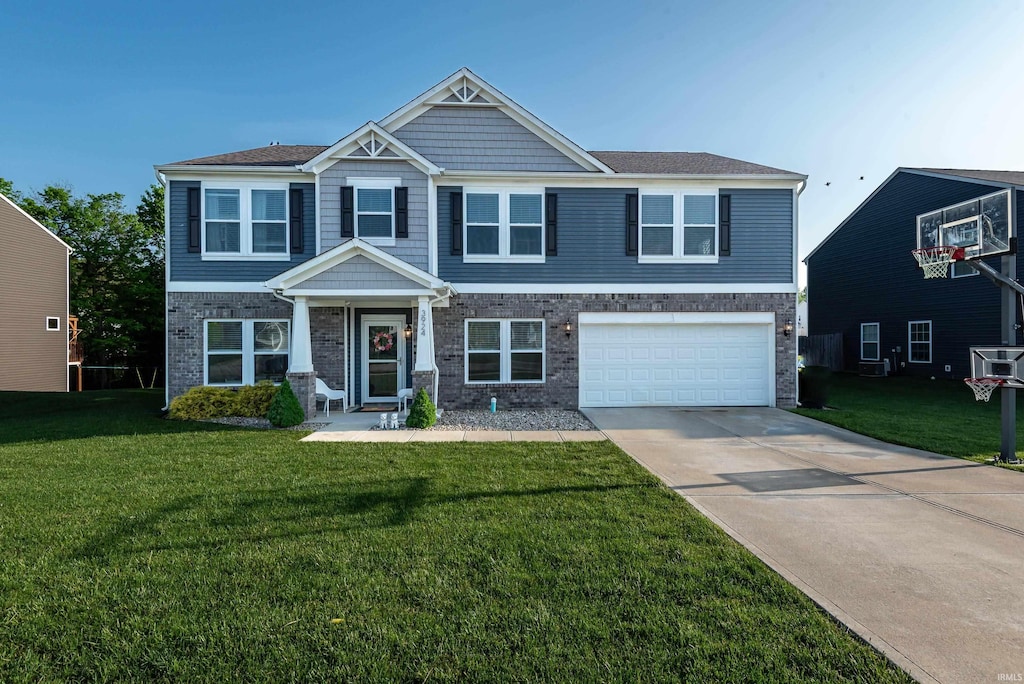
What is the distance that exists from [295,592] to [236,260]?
1015 cm

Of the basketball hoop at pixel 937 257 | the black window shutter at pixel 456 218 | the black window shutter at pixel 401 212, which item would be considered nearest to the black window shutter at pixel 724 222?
the basketball hoop at pixel 937 257

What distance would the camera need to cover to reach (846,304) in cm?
2153

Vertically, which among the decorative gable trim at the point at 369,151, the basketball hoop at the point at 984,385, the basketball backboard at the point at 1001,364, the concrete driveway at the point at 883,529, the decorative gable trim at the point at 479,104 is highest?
the decorative gable trim at the point at 479,104

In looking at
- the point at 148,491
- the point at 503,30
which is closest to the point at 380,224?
the point at 503,30

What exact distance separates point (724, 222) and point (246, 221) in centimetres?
1157

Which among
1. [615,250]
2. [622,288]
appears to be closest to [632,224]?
[615,250]

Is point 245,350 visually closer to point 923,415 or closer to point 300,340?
point 300,340

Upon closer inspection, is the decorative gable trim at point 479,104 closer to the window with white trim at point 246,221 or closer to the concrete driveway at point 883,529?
the window with white trim at point 246,221

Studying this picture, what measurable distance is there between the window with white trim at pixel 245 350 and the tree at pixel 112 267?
14410 millimetres

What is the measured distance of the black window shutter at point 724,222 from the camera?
11.9m

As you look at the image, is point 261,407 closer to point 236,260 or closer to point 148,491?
point 236,260

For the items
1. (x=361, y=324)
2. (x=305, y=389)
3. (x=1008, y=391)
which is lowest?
(x=305, y=389)

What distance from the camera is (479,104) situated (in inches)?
463

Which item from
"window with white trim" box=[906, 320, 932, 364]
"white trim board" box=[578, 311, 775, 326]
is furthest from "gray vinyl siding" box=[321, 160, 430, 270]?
"window with white trim" box=[906, 320, 932, 364]
